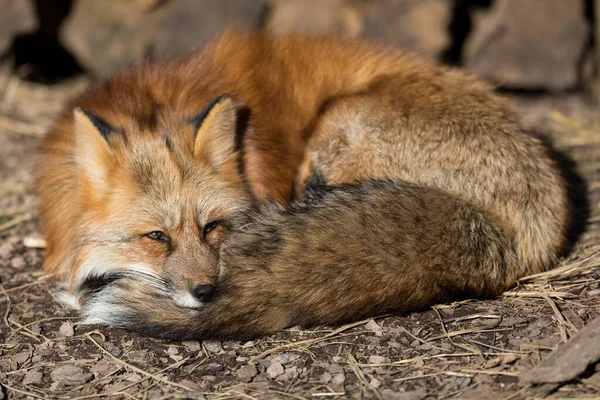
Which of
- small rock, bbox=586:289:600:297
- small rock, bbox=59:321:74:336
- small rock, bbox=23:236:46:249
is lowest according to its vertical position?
small rock, bbox=23:236:46:249

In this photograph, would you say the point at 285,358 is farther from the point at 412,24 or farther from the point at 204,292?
the point at 412,24

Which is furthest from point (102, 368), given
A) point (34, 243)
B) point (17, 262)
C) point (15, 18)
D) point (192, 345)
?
point (15, 18)

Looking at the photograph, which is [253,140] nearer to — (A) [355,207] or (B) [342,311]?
(A) [355,207]

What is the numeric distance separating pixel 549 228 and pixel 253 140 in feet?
5.48

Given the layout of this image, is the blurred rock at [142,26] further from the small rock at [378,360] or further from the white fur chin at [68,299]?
the small rock at [378,360]

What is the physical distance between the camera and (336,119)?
4055 millimetres

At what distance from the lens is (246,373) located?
307 centimetres

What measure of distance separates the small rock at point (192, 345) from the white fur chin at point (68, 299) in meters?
0.74

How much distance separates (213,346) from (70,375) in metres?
0.65

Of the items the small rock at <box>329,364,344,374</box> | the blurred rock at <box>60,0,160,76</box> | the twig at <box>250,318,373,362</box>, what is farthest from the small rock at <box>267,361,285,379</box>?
the blurred rock at <box>60,0,160,76</box>

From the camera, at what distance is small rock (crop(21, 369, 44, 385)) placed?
122 inches

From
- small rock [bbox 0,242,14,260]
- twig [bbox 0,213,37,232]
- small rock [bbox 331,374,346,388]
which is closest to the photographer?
small rock [bbox 331,374,346,388]

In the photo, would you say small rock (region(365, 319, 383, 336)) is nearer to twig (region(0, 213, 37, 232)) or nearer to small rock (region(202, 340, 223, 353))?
small rock (region(202, 340, 223, 353))

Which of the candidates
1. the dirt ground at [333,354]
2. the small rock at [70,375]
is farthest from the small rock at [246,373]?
the small rock at [70,375]
